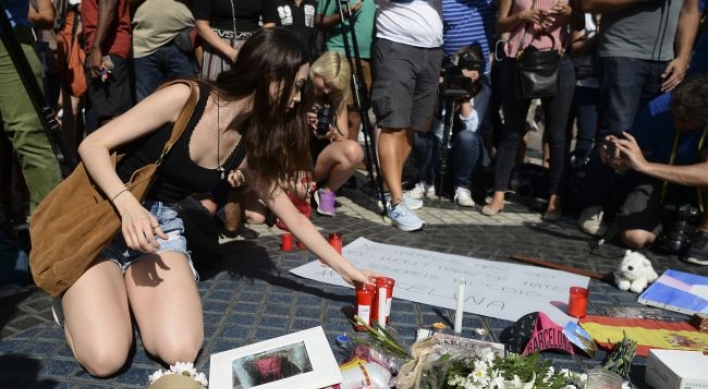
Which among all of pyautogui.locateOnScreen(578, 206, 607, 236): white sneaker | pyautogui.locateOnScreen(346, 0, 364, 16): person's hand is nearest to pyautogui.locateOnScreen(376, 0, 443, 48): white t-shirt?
pyautogui.locateOnScreen(346, 0, 364, 16): person's hand

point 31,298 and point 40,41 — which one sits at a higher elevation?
point 40,41

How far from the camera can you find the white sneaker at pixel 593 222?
16.7 ft

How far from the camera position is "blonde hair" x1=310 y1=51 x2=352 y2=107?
4.93 meters

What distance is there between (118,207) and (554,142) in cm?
388

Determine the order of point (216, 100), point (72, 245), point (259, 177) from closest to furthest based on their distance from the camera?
1. point (72, 245)
2. point (216, 100)
3. point (259, 177)

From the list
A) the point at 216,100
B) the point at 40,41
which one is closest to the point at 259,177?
the point at 216,100

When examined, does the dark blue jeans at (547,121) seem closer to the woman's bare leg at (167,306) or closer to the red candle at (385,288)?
the red candle at (385,288)

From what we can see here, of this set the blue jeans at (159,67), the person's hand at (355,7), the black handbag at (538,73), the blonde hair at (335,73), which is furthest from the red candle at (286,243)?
the black handbag at (538,73)

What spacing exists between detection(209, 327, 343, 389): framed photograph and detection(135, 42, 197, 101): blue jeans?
3209mm

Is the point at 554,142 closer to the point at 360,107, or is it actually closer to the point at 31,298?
the point at 360,107

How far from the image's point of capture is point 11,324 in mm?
3023

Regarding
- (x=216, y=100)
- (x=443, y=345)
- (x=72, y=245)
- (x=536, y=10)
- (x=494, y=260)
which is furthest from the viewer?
(x=536, y=10)

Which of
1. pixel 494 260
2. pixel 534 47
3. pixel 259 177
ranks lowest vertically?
pixel 494 260

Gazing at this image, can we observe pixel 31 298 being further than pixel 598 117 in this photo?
No
